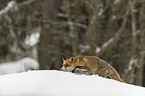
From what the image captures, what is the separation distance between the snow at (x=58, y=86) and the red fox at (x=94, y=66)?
498 mm

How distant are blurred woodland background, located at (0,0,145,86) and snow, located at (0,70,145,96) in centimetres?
608

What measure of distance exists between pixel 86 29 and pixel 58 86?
26.3ft

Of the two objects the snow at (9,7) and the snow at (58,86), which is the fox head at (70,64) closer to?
the snow at (58,86)

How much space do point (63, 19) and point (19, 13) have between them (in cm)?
313

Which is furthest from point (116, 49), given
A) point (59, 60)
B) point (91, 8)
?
point (59, 60)

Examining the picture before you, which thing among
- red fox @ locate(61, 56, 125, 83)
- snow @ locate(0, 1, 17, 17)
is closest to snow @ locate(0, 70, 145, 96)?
red fox @ locate(61, 56, 125, 83)

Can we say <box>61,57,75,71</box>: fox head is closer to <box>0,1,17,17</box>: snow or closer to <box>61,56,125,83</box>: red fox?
<box>61,56,125,83</box>: red fox

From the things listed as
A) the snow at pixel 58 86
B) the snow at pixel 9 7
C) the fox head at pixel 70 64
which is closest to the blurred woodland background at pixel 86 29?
the snow at pixel 9 7

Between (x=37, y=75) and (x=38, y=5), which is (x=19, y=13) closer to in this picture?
(x=38, y=5)

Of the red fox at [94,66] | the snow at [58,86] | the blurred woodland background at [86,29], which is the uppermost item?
the blurred woodland background at [86,29]

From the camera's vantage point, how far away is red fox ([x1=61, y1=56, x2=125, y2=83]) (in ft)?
8.57

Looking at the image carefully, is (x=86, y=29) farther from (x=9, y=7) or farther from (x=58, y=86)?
(x=58, y=86)

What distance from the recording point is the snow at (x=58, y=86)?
5.77 ft

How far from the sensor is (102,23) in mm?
11156
